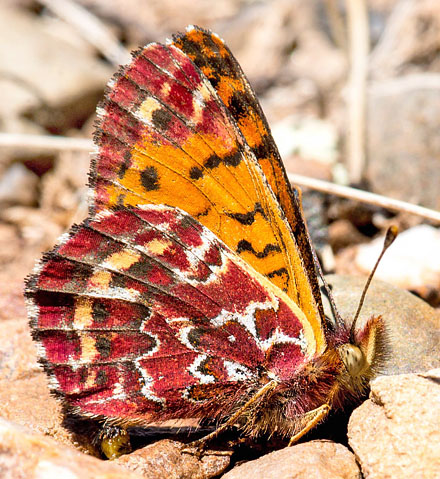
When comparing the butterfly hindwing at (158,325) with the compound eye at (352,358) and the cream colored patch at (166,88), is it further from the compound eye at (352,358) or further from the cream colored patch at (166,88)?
the cream colored patch at (166,88)

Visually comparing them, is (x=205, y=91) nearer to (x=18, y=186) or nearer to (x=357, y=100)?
(x=357, y=100)

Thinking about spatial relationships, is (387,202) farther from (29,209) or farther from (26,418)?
(29,209)

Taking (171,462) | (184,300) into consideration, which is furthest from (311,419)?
(184,300)

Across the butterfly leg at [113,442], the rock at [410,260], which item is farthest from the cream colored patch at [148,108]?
the rock at [410,260]

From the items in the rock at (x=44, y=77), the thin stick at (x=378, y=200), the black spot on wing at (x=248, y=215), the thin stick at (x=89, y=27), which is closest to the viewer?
the black spot on wing at (x=248, y=215)

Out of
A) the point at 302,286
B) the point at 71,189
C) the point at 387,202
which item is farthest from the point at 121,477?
the point at 71,189

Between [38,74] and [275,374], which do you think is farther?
[38,74]

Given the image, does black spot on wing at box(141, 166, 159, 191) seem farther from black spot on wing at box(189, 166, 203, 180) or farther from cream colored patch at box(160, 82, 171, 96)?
cream colored patch at box(160, 82, 171, 96)

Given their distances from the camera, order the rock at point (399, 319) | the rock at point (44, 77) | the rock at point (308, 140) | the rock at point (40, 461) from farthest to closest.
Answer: the rock at point (44, 77) < the rock at point (308, 140) < the rock at point (399, 319) < the rock at point (40, 461)
